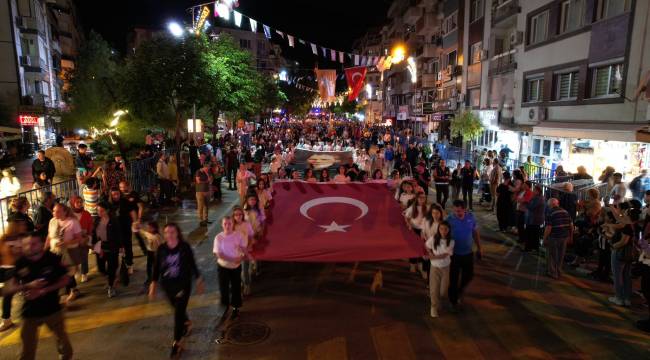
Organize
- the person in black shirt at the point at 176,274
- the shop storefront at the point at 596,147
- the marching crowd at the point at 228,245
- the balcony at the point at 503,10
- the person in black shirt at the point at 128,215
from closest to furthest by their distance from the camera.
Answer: the marching crowd at the point at 228,245 < the person in black shirt at the point at 176,274 < the person in black shirt at the point at 128,215 < the shop storefront at the point at 596,147 < the balcony at the point at 503,10

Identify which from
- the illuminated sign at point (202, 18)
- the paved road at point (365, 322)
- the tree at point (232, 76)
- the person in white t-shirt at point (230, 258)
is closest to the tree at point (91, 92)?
the tree at point (232, 76)

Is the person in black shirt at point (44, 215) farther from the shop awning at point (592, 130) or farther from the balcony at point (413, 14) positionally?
Result: the balcony at point (413, 14)

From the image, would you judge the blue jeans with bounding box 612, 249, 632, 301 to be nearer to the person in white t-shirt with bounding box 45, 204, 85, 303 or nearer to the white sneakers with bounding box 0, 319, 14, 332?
the person in white t-shirt with bounding box 45, 204, 85, 303

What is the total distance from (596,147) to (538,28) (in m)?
8.00

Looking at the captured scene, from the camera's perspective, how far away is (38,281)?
5.51 metres

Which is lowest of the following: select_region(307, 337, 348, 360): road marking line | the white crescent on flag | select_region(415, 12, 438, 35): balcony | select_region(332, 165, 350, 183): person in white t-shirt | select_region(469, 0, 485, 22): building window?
select_region(307, 337, 348, 360): road marking line

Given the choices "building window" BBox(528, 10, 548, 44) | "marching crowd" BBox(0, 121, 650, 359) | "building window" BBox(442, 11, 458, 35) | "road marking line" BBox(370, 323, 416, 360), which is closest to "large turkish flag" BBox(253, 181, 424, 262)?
"marching crowd" BBox(0, 121, 650, 359)

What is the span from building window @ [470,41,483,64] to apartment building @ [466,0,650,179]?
1498 mm

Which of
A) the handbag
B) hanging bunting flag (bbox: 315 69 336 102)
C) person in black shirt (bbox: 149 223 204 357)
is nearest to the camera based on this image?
person in black shirt (bbox: 149 223 204 357)

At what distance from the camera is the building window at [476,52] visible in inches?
1188

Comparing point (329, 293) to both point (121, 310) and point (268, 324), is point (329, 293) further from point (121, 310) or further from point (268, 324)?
point (121, 310)

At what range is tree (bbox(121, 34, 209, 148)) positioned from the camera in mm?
20078

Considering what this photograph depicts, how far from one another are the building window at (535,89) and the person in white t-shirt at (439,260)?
17.3 metres

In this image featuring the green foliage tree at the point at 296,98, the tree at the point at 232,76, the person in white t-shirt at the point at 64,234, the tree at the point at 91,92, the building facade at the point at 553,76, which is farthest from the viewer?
the green foliage tree at the point at 296,98
